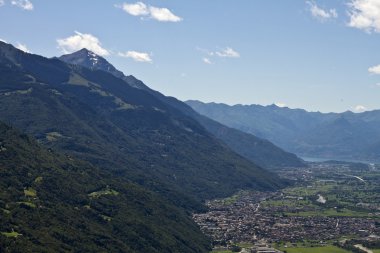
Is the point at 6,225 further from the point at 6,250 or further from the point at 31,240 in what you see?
the point at 6,250

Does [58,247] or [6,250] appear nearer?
[6,250]

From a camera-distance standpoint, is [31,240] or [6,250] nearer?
[6,250]

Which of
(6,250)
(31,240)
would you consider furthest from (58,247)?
(6,250)

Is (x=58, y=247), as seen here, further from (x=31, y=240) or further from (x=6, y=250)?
(x=6, y=250)

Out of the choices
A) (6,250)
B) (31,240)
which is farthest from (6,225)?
(6,250)

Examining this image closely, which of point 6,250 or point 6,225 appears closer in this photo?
point 6,250
